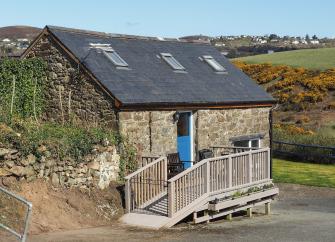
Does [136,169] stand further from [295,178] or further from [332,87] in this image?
[332,87]

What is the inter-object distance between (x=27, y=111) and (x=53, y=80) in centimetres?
135

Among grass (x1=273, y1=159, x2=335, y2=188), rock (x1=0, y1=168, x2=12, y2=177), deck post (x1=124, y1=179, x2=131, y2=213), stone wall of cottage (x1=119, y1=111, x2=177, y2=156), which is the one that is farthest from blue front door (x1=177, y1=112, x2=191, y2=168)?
grass (x1=273, y1=159, x2=335, y2=188)

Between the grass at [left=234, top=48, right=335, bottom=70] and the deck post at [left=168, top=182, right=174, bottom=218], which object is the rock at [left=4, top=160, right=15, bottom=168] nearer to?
the deck post at [left=168, top=182, right=174, bottom=218]

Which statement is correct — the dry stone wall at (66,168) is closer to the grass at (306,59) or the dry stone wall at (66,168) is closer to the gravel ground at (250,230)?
the gravel ground at (250,230)

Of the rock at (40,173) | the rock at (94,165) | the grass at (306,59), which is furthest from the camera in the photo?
the grass at (306,59)

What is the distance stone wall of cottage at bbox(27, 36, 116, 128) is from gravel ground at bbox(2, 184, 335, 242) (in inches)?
170

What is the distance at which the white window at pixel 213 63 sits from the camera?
78.6 feet

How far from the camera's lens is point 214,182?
16953 millimetres

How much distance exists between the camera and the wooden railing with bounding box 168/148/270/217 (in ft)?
51.8

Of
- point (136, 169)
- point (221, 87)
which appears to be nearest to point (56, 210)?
point (136, 169)

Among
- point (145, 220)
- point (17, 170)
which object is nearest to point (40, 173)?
point (17, 170)

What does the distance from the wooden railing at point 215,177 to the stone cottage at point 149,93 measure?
2.65 m

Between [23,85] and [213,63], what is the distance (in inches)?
321

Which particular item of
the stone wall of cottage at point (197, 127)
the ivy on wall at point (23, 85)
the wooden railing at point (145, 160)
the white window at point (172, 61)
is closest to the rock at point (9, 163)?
the stone wall of cottage at point (197, 127)
